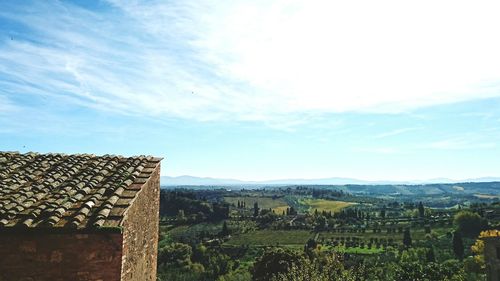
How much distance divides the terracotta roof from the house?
0.06ft

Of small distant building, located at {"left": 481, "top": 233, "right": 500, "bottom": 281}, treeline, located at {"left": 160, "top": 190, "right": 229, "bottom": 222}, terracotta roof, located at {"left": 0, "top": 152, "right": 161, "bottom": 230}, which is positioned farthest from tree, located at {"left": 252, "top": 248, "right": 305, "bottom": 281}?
treeline, located at {"left": 160, "top": 190, "right": 229, "bottom": 222}

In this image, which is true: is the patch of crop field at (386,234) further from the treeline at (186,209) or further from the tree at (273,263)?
the tree at (273,263)

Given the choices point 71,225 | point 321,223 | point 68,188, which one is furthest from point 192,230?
point 71,225

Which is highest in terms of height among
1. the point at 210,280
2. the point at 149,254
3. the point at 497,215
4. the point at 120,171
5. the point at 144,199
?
the point at 120,171

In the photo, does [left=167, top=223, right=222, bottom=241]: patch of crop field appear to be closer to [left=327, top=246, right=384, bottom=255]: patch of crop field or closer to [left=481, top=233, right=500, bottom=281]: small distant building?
[left=327, top=246, right=384, bottom=255]: patch of crop field

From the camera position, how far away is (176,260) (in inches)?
3115

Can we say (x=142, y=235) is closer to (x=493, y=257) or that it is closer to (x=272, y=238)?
(x=493, y=257)

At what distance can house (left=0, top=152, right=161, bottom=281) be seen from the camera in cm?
812

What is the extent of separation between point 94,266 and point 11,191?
3.31 meters

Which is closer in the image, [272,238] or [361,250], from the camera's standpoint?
[361,250]

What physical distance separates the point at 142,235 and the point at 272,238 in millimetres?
98082

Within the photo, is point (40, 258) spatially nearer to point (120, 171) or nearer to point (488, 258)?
point (120, 171)

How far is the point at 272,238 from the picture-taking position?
106 meters

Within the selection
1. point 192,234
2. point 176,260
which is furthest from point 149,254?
point 192,234
